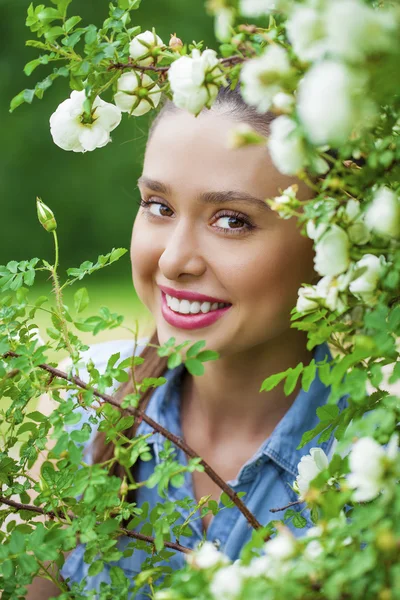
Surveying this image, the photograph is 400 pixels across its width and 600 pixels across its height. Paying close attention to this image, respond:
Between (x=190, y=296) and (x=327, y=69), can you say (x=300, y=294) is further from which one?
(x=190, y=296)

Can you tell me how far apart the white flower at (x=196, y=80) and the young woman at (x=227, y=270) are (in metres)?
0.39

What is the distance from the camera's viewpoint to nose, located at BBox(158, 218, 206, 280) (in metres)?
1.11

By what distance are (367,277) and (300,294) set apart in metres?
0.08

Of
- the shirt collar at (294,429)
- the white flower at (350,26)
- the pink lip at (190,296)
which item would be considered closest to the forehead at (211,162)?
the pink lip at (190,296)

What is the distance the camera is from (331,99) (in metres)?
0.47

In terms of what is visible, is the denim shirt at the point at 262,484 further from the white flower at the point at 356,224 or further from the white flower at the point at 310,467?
the white flower at the point at 356,224

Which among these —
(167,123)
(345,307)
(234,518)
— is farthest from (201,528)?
(345,307)

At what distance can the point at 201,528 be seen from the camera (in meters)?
1.39

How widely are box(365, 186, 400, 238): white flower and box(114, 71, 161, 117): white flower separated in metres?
0.31

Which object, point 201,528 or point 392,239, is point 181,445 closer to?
point 392,239

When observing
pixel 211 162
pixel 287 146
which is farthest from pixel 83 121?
pixel 287 146

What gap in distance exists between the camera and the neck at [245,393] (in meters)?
1.37

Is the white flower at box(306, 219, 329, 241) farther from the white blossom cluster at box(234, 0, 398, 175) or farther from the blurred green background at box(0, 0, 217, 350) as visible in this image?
the blurred green background at box(0, 0, 217, 350)

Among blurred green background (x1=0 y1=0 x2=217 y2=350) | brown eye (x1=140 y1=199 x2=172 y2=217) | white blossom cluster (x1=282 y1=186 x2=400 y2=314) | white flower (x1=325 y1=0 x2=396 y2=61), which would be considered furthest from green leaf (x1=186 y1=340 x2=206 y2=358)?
blurred green background (x1=0 y1=0 x2=217 y2=350)
